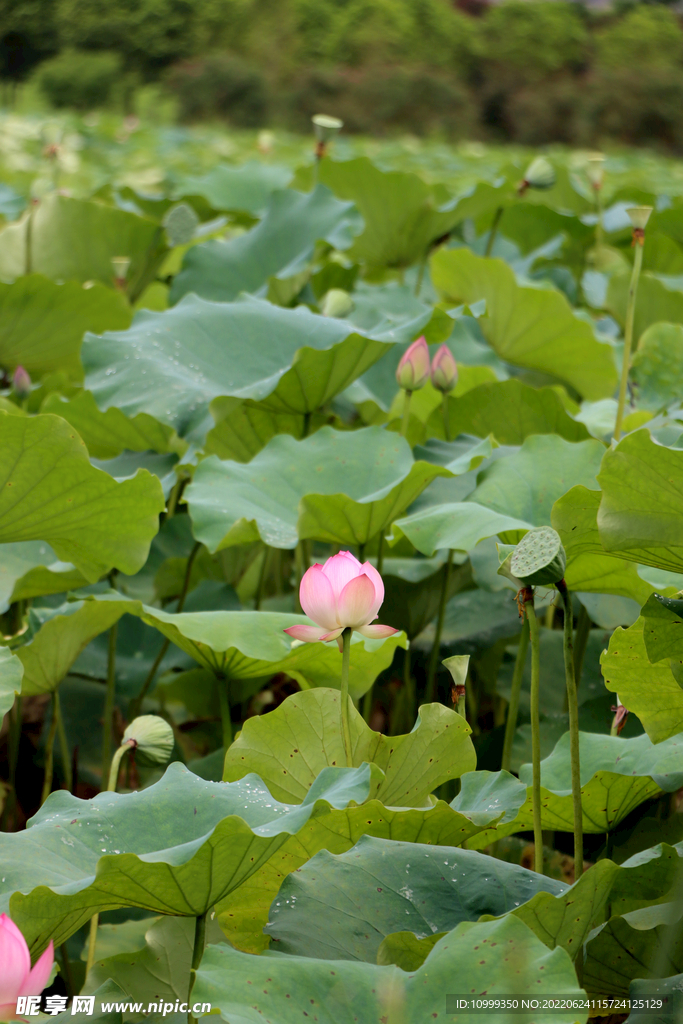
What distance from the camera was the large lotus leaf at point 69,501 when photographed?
809 millimetres

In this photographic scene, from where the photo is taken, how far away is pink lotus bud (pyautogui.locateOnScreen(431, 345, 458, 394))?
1099 mm

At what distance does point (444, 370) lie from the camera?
43.4 inches

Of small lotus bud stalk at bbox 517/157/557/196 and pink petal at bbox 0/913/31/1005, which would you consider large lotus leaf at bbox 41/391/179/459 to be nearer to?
pink petal at bbox 0/913/31/1005

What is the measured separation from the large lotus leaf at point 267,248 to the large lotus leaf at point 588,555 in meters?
0.95

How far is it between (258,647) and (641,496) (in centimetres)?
35

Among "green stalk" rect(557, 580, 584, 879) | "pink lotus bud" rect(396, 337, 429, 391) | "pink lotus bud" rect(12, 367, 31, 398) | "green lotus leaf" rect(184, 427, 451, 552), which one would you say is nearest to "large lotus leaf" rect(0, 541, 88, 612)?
"green lotus leaf" rect(184, 427, 451, 552)

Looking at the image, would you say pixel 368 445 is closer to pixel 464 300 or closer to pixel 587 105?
pixel 464 300

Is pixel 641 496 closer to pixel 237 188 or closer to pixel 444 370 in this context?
pixel 444 370

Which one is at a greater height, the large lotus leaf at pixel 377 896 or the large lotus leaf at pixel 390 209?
the large lotus leaf at pixel 377 896

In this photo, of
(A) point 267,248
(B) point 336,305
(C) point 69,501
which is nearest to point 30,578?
(C) point 69,501

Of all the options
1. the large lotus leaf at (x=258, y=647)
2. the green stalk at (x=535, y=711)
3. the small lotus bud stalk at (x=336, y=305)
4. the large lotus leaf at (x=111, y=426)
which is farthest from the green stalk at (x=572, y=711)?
the small lotus bud stalk at (x=336, y=305)

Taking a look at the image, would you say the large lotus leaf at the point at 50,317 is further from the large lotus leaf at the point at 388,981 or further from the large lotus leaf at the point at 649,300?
the large lotus leaf at the point at 388,981

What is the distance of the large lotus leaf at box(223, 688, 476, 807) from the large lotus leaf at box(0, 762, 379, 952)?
7 centimetres

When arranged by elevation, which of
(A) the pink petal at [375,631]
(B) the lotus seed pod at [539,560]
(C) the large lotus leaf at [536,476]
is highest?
(B) the lotus seed pod at [539,560]
